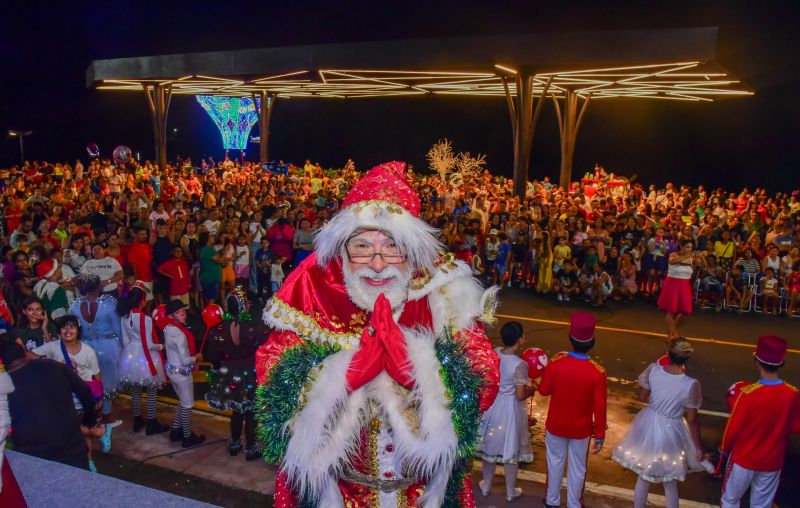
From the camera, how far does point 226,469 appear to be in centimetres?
547

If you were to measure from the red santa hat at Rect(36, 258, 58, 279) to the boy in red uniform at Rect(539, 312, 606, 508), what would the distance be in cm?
640

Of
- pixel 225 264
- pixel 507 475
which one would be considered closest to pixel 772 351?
pixel 507 475

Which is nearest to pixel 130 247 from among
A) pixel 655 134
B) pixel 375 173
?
pixel 375 173

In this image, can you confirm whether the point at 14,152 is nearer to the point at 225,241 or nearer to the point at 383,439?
the point at 225,241

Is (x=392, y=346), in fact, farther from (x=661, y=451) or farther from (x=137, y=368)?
(x=137, y=368)

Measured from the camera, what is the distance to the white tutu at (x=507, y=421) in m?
4.95

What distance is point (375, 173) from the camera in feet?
11.2

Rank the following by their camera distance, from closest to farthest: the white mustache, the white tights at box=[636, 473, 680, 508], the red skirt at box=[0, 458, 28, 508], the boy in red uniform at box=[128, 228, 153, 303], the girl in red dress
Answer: the red skirt at box=[0, 458, 28, 508]
the white mustache
the white tights at box=[636, 473, 680, 508]
the girl in red dress
the boy in red uniform at box=[128, 228, 153, 303]

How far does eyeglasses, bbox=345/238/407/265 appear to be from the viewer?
10.4 feet

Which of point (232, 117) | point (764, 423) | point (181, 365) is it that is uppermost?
point (232, 117)

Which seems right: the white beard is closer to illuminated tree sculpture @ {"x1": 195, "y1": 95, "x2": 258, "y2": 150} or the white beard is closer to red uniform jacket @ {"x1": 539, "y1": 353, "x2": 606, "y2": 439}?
red uniform jacket @ {"x1": 539, "y1": 353, "x2": 606, "y2": 439}

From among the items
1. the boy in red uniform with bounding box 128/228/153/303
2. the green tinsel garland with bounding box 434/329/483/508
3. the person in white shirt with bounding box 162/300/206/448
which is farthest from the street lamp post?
the green tinsel garland with bounding box 434/329/483/508

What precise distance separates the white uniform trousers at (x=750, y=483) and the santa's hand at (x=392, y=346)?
2.90 meters

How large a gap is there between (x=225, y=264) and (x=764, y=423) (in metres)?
8.15
